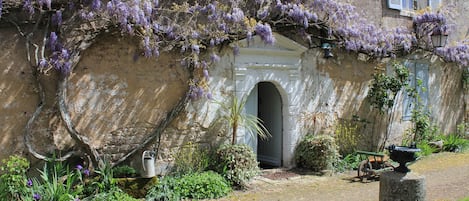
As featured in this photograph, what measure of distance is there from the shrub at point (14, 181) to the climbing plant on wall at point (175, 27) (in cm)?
33

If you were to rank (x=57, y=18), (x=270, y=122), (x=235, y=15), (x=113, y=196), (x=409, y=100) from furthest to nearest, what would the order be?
(x=409, y=100)
(x=270, y=122)
(x=235, y=15)
(x=57, y=18)
(x=113, y=196)

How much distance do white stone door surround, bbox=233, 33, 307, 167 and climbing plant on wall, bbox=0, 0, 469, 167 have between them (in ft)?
0.98

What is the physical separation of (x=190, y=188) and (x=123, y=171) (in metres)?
0.91

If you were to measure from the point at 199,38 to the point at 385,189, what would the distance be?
11.7 ft

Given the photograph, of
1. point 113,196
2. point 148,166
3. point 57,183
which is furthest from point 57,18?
point 113,196

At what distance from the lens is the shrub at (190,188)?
5777 millimetres

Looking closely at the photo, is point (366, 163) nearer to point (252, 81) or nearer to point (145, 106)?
point (252, 81)

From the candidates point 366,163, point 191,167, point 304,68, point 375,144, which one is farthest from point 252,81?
point 375,144

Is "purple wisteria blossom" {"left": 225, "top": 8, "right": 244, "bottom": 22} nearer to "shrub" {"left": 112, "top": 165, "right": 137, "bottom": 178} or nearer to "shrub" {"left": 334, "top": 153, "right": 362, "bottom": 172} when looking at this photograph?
"shrub" {"left": 112, "top": 165, "right": 137, "bottom": 178}

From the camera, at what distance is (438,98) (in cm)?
1085

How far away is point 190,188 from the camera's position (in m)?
5.97

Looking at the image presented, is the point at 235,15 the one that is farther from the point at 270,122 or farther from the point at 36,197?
the point at 36,197

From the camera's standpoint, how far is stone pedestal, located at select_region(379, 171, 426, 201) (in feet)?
13.8

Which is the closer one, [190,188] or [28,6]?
[28,6]
